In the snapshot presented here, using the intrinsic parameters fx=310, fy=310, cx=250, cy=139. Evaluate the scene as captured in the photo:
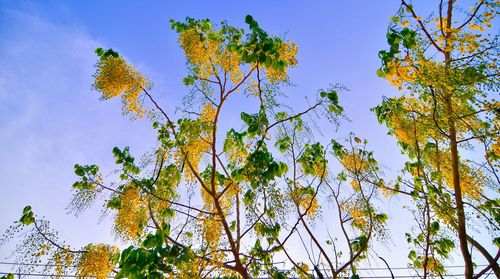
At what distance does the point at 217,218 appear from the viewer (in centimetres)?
346

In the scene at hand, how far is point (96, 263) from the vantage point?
3.27m

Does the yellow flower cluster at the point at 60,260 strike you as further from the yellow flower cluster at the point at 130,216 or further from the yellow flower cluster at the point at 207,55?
the yellow flower cluster at the point at 207,55

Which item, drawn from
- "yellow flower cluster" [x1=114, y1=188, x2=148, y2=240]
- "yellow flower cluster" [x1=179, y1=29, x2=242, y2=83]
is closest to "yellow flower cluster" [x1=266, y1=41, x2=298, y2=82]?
"yellow flower cluster" [x1=179, y1=29, x2=242, y2=83]

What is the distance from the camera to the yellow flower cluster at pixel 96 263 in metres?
3.24

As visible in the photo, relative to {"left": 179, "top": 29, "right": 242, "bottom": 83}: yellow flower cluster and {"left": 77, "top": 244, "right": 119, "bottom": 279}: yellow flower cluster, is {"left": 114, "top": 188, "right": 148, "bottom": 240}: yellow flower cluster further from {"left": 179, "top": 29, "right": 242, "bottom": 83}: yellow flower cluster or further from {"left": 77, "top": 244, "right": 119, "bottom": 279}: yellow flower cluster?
{"left": 179, "top": 29, "right": 242, "bottom": 83}: yellow flower cluster

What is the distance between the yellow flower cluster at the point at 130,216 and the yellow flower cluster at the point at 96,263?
23cm

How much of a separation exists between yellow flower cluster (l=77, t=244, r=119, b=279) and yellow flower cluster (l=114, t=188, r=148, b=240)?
0.76 feet

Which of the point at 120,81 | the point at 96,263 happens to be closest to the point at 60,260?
the point at 96,263

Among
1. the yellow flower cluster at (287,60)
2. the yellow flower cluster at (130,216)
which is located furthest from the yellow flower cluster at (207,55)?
the yellow flower cluster at (130,216)

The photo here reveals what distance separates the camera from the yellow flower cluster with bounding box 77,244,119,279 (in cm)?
324

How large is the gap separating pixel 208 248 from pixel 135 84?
81.3 inches

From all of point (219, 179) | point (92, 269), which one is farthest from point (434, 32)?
point (92, 269)

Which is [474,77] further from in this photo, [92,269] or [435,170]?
[92,269]

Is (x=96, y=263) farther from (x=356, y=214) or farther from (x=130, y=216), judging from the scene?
(x=356, y=214)
